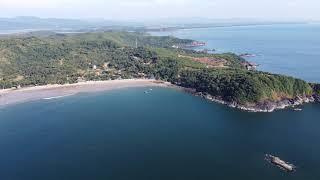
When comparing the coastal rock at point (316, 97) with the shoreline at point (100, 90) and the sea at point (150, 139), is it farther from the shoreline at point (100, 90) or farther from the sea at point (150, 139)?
the sea at point (150, 139)

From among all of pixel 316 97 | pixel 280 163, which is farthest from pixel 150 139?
pixel 316 97

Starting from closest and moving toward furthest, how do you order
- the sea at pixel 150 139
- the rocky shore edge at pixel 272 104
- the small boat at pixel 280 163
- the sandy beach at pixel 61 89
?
the small boat at pixel 280 163 → the sea at pixel 150 139 → the rocky shore edge at pixel 272 104 → the sandy beach at pixel 61 89

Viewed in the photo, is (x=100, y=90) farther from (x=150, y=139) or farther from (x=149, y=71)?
(x=150, y=139)

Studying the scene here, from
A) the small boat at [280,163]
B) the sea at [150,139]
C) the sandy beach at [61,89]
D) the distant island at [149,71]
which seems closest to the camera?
the small boat at [280,163]

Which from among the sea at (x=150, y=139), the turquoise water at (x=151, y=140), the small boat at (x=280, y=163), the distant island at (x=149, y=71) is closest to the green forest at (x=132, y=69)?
the distant island at (x=149, y=71)

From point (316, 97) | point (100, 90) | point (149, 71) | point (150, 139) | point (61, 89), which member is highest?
point (316, 97)

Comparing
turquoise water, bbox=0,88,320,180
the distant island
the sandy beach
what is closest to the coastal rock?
the distant island

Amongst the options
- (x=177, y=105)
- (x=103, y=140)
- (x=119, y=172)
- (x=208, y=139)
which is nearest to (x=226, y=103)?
(x=177, y=105)
